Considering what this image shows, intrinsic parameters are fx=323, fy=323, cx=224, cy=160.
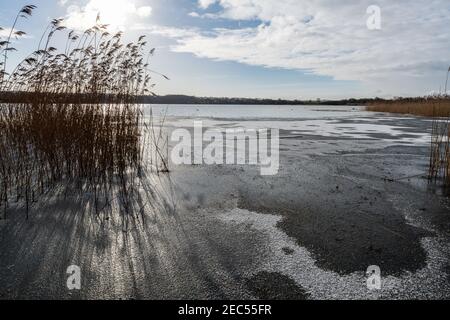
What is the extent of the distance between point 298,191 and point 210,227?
1.50 metres

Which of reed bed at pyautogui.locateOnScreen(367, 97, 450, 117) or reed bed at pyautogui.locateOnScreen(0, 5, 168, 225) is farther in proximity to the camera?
reed bed at pyautogui.locateOnScreen(367, 97, 450, 117)

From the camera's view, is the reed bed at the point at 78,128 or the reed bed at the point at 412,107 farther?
the reed bed at the point at 412,107

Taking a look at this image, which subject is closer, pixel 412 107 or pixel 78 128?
pixel 78 128

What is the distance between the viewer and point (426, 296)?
1.79 metres

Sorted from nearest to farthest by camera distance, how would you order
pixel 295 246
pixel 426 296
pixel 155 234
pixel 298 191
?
pixel 426 296 < pixel 295 246 < pixel 155 234 < pixel 298 191
